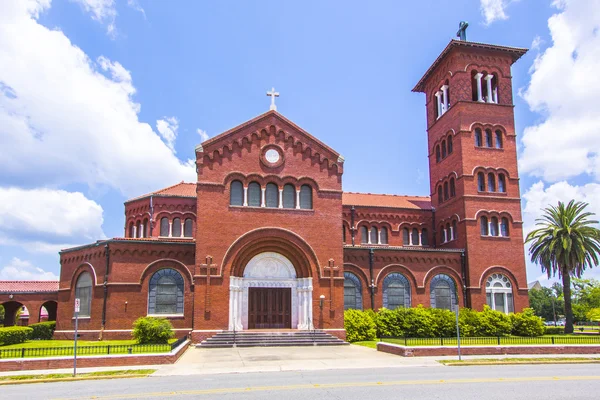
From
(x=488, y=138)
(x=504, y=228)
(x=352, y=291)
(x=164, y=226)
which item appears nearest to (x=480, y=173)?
(x=488, y=138)

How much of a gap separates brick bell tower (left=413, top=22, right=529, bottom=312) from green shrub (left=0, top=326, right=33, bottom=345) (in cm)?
3086

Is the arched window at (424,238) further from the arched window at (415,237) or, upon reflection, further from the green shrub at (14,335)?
Result: the green shrub at (14,335)

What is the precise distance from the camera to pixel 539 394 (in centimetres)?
1384

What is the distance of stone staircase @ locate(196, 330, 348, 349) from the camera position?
29.4m

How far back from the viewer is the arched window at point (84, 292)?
3356cm

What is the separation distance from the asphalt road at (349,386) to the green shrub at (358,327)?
1310 cm

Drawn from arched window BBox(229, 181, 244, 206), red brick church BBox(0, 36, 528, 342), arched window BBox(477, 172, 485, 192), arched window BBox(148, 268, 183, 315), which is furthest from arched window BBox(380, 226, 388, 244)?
arched window BBox(148, 268, 183, 315)

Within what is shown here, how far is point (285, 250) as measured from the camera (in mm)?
33250

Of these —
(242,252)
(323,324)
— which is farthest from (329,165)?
(323,324)

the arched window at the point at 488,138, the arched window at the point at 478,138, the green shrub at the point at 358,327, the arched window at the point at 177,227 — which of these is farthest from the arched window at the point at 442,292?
the arched window at the point at 177,227

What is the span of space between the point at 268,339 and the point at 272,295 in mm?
3795

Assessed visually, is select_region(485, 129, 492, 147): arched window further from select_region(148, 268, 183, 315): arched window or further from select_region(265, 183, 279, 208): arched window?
select_region(148, 268, 183, 315): arched window

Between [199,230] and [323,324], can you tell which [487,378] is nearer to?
[323,324]

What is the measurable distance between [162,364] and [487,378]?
12768 mm
